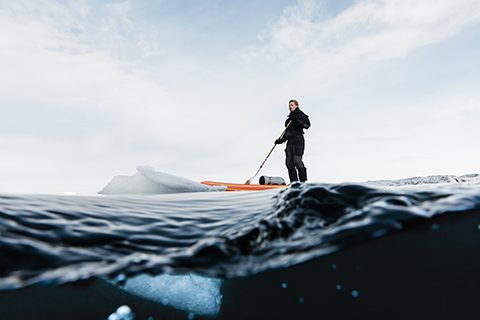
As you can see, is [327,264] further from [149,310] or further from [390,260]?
[149,310]

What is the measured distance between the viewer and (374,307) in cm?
395

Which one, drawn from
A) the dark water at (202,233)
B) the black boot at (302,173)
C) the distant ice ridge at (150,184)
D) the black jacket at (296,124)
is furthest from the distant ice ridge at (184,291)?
the black jacket at (296,124)

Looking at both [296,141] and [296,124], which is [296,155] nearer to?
[296,141]

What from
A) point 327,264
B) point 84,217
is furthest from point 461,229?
point 84,217

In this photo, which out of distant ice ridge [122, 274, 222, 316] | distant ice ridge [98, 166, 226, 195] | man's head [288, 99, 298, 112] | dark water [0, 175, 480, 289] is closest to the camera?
dark water [0, 175, 480, 289]

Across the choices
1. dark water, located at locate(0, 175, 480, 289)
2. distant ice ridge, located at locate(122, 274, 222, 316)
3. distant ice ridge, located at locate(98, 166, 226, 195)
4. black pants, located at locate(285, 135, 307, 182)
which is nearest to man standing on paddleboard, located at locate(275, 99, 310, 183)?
black pants, located at locate(285, 135, 307, 182)

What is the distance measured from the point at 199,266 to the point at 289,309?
2.36m

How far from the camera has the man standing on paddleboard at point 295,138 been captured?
10641 mm

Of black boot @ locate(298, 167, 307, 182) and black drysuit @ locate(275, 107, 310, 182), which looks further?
black boot @ locate(298, 167, 307, 182)

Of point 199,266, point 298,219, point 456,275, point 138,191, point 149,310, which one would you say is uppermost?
point 138,191

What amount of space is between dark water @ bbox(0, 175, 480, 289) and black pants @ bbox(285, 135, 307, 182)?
7570 millimetres

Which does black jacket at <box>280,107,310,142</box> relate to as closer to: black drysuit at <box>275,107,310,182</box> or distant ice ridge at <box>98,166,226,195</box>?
black drysuit at <box>275,107,310,182</box>

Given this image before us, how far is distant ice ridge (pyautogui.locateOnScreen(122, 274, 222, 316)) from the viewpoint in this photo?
3.39 meters

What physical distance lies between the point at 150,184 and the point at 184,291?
2980 millimetres
